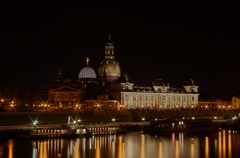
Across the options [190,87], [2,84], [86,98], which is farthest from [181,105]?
[2,84]

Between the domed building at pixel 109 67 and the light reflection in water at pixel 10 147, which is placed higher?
the domed building at pixel 109 67

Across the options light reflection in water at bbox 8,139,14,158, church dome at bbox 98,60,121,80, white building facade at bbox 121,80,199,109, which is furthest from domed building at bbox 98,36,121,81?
light reflection in water at bbox 8,139,14,158

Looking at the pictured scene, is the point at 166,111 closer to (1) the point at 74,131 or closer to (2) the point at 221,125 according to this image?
(2) the point at 221,125

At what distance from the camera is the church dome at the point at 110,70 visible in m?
97.4

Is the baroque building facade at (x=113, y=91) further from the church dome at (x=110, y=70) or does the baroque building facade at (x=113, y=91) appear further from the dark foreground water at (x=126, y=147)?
the dark foreground water at (x=126, y=147)

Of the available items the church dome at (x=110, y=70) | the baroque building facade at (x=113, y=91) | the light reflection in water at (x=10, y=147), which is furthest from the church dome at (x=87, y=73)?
the light reflection in water at (x=10, y=147)

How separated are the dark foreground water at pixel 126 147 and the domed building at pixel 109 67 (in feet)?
154

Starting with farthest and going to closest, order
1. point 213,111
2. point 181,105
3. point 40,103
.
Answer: point 181,105, point 213,111, point 40,103

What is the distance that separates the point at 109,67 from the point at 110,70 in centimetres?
53

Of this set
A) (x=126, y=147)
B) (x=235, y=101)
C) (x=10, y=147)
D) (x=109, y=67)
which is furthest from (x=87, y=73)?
(x=10, y=147)

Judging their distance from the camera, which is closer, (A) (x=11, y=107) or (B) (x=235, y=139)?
(B) (x=235, y=139)

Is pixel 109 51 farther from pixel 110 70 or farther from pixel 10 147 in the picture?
pixel 10 147

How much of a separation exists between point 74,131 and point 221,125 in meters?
20.1

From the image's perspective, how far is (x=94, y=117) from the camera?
6569 cm
